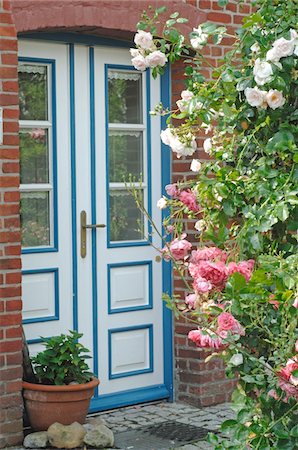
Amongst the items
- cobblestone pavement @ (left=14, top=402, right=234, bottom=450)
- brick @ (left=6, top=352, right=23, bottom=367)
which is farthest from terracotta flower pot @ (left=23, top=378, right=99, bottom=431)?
cobblestone pavement @ (left=14, top=402, right=234, bottom=450)

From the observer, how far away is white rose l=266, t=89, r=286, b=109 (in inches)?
134

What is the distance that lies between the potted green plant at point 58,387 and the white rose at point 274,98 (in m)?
2.74

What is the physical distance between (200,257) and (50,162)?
2901 millimetres

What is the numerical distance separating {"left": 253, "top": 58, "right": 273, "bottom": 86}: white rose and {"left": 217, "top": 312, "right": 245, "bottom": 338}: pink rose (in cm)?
81

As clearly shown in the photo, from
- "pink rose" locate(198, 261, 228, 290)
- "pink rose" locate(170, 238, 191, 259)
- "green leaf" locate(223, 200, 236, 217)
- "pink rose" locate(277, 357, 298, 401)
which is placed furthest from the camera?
"pink rose" locate(170, 238, 191, 259)

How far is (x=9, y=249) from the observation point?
5621 mm

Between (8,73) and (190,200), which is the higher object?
(8,73)

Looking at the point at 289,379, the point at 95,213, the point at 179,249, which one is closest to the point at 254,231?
the point at 179,249

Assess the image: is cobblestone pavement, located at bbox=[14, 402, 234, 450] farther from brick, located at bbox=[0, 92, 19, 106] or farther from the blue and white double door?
brick, located at bbox=[0, 92, 19, 106]

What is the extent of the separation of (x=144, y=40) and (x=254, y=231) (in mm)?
925

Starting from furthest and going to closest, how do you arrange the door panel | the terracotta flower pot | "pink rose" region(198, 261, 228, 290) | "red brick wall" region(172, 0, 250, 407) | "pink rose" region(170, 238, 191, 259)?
"red brick wall" region(172, 0, 250, 407), the door panel, the terracotta flower pot, "pink rose" region(170, 238, 191, 259), "pink rose" region(198, 261, 228, 290)

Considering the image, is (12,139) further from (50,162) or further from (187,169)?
(187,169)

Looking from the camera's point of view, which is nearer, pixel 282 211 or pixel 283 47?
pixel 282 211

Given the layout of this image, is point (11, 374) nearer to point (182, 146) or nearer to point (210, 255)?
point (182, 146)
